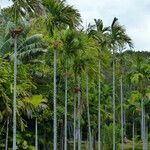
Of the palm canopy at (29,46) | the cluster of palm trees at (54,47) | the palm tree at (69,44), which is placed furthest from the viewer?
the palm canopy at (29,46)

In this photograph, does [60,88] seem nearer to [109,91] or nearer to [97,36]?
[97,36]

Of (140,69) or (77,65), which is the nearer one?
(77,65)

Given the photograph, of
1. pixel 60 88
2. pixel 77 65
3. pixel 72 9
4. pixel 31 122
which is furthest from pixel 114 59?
pixel 72 9

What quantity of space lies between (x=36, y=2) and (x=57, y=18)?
11.4m

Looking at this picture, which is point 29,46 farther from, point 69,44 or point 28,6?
point 28,6

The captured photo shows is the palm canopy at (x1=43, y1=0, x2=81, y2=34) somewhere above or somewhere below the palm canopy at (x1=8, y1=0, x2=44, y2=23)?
above

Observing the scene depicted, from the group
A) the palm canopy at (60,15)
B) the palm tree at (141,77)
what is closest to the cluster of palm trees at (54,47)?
the palm canopy at (60,15)

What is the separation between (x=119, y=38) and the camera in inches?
2020

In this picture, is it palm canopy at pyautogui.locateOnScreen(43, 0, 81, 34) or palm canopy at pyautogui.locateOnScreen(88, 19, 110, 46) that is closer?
palm canopy at pyautogui.locateOnScreen(43, 0, 81, 34)

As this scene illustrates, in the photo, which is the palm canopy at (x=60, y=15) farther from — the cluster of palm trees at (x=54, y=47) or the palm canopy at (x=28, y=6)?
the palm canopy at (x=28, y=6)

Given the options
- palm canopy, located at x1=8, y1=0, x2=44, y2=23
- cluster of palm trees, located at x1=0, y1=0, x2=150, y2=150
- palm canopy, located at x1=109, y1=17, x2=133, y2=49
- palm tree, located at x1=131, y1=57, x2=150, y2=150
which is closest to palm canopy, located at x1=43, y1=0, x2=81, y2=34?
cluster of palm trees, located at x1=0, y1=0, x2=150, y2=150

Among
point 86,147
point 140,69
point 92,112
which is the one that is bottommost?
point 86,147

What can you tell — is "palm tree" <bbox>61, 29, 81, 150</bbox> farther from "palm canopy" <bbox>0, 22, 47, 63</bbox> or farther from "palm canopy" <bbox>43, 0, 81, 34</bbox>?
"palm canopy" <bbox>0, 22, 47, 63</bbox>

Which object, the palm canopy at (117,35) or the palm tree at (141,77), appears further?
the palm tree at (141,77)
